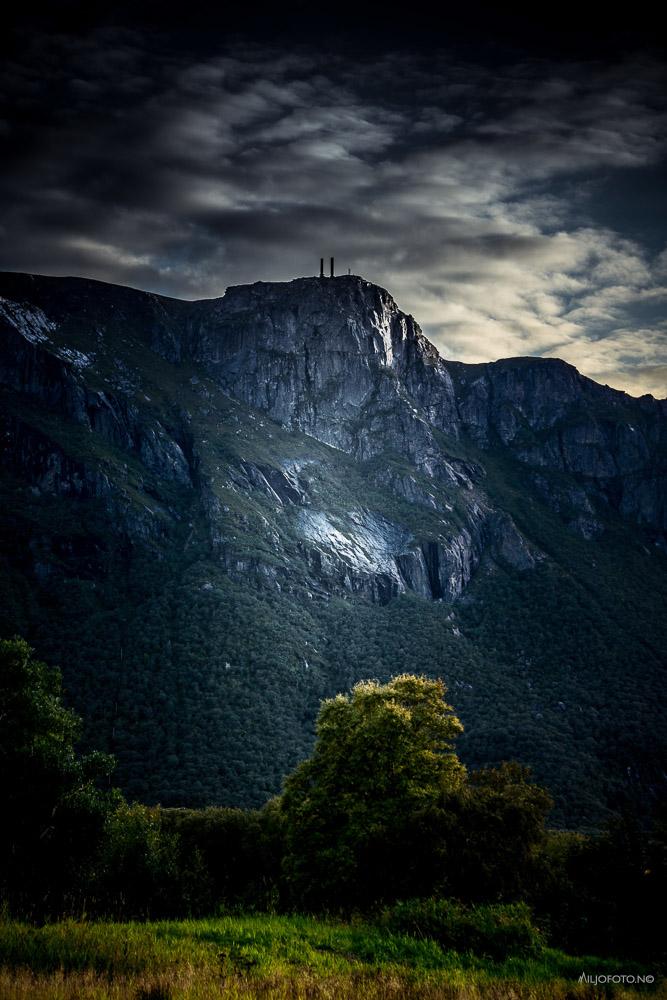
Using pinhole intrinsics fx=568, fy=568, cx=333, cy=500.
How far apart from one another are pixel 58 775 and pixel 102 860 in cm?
264

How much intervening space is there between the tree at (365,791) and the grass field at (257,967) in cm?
802

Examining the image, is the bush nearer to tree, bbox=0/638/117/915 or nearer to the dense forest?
the dense forest

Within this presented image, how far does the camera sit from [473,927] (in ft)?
37.9

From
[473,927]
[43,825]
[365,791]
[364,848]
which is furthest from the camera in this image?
[365,791]

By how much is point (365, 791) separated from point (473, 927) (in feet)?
43.8

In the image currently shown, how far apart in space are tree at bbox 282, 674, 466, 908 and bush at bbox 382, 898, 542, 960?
18.6 feet

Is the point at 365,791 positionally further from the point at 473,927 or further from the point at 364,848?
the point at 473,927

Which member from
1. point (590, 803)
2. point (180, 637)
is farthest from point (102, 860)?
point (180, 637)

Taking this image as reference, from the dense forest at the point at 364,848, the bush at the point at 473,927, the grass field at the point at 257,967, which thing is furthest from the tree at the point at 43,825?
the bush at the point at 473,927

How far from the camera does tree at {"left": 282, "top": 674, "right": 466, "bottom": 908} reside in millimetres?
19750

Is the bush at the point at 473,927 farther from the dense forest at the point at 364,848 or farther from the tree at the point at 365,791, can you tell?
the tree at the point at 365,791

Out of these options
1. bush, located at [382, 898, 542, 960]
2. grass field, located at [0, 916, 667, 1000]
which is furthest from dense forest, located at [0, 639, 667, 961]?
grass field, located at [0, 916, 667, 1000]

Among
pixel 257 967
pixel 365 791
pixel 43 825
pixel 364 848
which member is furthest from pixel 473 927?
pixel 365 791

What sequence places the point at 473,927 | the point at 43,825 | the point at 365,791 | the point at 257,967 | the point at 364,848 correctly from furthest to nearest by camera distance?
the point at 365,791 → the point at 364,848 → the point at 43,825 → the point at 473,927 → the point at 257,967
